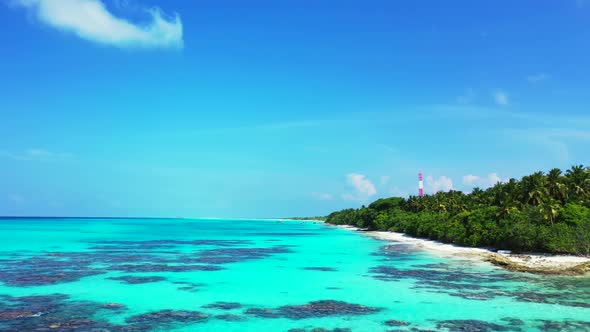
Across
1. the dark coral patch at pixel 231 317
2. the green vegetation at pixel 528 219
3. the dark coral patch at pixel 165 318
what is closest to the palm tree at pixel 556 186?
the green vegetation at pixel 528 219

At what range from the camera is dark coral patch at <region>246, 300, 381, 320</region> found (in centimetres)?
2300

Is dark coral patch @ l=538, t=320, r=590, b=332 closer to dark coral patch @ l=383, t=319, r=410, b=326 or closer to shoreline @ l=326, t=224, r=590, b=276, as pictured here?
dark coral patch @ l=383, t=319, r=410, b=326

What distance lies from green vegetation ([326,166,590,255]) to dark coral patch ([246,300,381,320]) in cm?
3265

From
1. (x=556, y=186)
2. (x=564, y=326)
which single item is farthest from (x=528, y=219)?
(x=564, y=326)

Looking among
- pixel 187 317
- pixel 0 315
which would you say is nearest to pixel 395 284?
pixel 187 317

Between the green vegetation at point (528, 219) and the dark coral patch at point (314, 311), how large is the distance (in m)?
32.6

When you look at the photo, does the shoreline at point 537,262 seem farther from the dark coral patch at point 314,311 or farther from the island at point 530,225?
the dark coral patch at point 314,311

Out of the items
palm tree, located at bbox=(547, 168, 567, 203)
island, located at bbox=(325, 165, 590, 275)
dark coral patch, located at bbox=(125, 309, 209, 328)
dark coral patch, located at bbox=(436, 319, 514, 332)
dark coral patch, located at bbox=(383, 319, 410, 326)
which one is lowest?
dark coral patch, located at bbox=(125, 309, 209, 328)

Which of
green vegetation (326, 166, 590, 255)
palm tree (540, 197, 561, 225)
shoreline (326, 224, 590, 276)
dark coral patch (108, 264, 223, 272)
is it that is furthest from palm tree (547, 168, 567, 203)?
dark coral patch (108, 264, 223, 272)

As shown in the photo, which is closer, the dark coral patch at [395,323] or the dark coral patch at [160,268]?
the dark coral patch at [395,323]

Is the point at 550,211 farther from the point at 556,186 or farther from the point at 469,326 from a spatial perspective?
the point at 469,326

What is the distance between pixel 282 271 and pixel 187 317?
63.6 ft

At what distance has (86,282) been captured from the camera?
32.0 m

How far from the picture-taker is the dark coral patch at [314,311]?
75.5 ft
